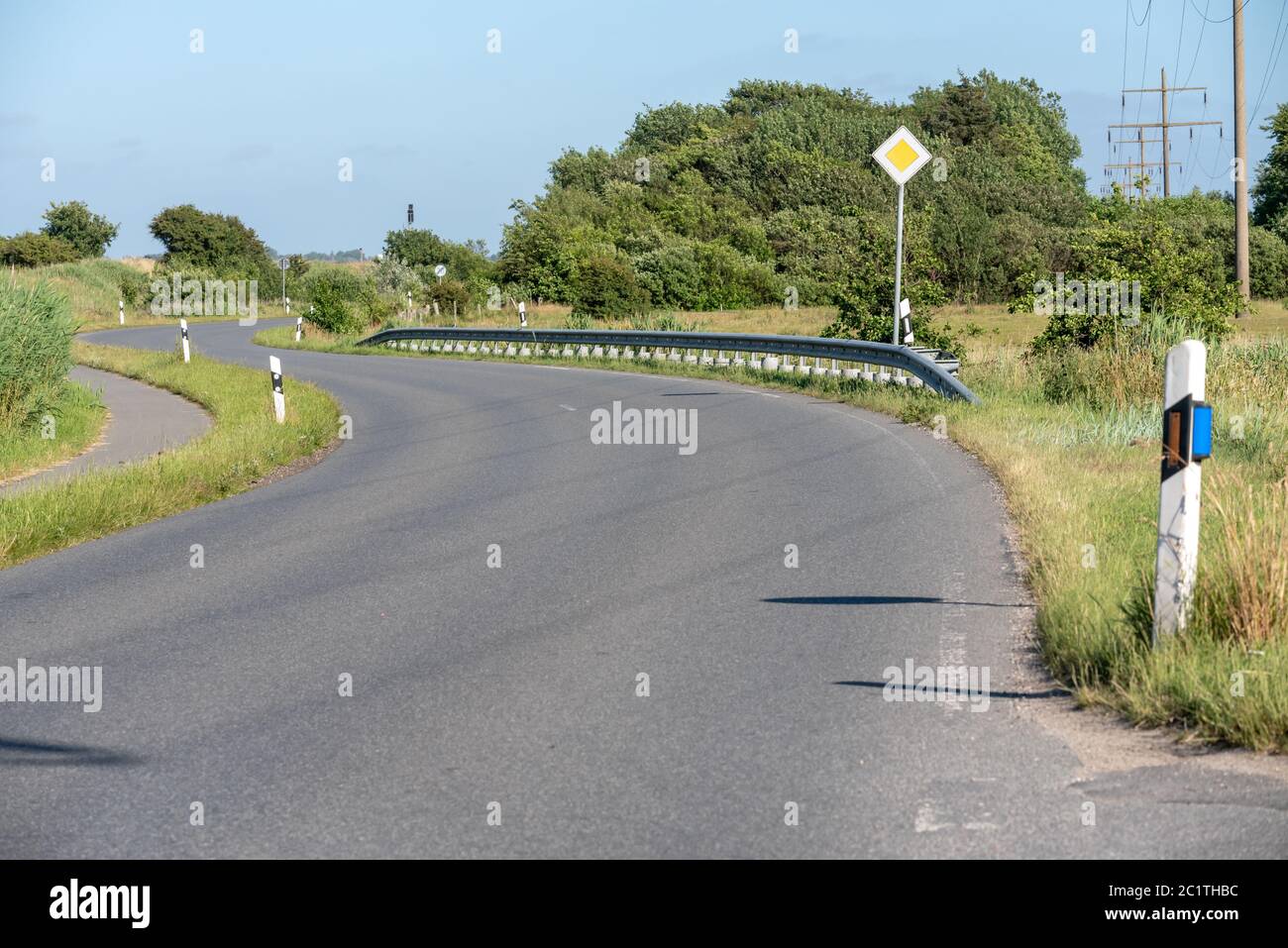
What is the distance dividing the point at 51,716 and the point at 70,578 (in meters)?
3.69

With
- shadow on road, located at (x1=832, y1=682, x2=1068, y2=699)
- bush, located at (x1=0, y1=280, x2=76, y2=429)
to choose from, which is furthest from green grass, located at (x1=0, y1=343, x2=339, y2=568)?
shadow on road, located at (x1=832, y1=682, x2=1068, y2=699)

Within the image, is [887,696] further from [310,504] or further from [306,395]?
[306,395]

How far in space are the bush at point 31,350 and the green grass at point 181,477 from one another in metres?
2.46

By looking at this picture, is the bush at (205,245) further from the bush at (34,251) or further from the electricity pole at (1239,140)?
the electricity pole at (1239,140)

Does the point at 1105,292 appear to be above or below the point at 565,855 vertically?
above

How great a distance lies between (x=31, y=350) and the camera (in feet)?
69.3

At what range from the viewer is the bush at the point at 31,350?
20.2 m

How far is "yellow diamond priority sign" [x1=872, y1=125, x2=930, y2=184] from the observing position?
1997 cm

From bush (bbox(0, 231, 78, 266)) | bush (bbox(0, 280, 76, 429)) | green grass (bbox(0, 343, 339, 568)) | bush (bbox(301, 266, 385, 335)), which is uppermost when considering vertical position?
bush (bbox(0, 231, 78, 266))

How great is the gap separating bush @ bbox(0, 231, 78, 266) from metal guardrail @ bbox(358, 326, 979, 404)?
4738 centimetres

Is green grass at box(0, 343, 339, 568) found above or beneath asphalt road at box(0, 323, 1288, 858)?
above

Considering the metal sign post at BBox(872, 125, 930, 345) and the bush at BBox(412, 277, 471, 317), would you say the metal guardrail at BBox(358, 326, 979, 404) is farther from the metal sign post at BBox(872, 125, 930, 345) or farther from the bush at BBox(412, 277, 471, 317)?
the bush at BBox(412, 277, 471, 317)

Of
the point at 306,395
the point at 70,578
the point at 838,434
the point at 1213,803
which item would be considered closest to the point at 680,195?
the point at 306,395

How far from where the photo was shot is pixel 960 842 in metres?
4.56
